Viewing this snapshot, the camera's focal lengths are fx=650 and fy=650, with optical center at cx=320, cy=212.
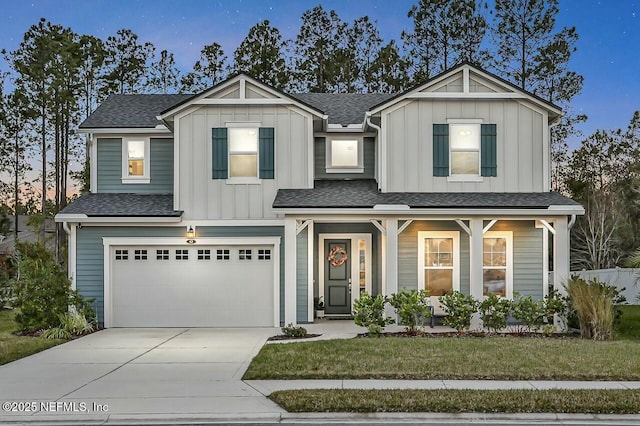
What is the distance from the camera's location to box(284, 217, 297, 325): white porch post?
15055mm

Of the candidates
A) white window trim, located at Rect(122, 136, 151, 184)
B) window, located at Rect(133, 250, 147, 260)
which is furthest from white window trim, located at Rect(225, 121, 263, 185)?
window, located at Rect(133, 250, 147, 260)

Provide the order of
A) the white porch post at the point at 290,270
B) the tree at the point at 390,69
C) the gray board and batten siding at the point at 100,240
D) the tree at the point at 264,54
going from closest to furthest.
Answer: the white porch post at the point at 290,270, the gray board and batten siding at the point at 100,240, the tree at the point at 390,69, the tree at the point at 264,54

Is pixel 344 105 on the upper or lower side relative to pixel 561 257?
upper

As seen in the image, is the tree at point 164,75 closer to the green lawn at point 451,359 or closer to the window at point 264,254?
the window at point 264,254

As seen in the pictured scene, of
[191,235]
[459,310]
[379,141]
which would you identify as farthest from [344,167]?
[459,310]

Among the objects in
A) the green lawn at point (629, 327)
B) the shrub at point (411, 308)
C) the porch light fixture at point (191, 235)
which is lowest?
the green lawn at point (629, 327)

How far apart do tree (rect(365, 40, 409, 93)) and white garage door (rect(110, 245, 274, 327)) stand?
1701cm

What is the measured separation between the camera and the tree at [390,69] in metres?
30.6

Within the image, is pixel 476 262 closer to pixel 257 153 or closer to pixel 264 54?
Answer: pixel 257 153

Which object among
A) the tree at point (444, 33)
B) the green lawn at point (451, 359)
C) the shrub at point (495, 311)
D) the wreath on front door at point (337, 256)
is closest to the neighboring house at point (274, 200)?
the wreath on front door at point (337, 256)

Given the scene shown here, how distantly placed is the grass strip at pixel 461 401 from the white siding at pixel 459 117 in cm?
823

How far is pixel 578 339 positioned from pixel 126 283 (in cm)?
1042

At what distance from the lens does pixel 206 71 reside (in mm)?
32000

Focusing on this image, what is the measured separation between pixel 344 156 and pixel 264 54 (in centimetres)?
1529
